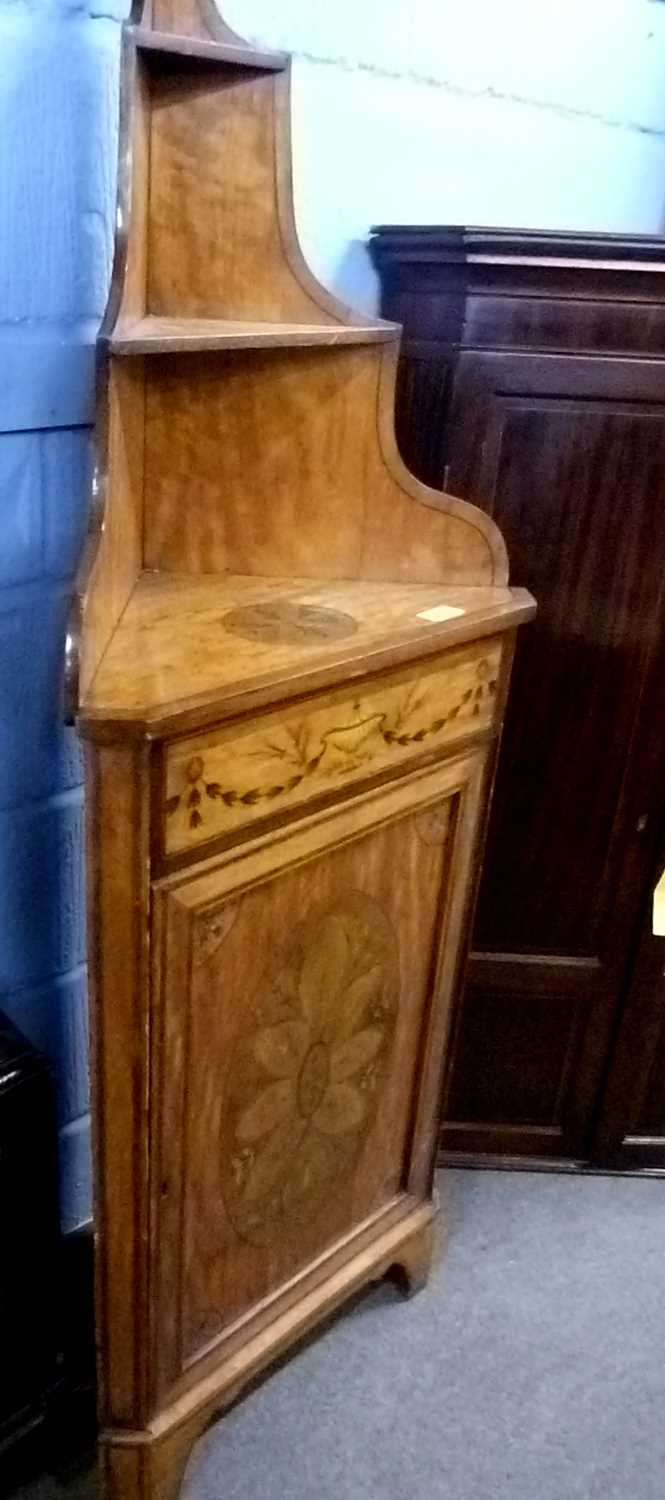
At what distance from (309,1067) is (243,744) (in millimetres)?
495

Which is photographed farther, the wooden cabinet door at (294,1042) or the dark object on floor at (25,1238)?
the dark object on floor at (25,1238)

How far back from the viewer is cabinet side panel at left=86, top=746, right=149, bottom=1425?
3.45ft

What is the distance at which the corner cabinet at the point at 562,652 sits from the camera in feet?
4.88

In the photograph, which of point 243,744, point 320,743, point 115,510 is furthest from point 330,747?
point 115,510

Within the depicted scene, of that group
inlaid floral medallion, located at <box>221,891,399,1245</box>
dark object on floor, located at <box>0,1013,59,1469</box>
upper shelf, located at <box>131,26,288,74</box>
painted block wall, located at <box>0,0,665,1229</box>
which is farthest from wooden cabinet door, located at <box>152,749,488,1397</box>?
upper shelf, located at <box>131,26,288,74</box>

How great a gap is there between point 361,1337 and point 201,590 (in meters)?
1.14

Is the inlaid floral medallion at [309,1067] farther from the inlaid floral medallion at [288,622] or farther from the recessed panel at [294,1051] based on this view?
the inlaid floral medallion at [288,622]

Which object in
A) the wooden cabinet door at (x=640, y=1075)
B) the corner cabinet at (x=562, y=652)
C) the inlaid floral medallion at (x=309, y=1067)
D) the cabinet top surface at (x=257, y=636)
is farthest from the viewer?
the wooden cabinet door at (x=640, y=1075)

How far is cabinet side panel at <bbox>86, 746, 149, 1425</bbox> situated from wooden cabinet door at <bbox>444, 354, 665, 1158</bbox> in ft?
1.90

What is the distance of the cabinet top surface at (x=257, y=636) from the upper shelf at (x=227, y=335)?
268 mm

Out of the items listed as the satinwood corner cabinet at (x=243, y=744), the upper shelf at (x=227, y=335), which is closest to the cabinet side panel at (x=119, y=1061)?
the satinwood corner cabinet at (x=243, y=744)

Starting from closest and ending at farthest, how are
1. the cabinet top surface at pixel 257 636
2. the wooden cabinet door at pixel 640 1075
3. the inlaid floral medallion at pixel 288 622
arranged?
1. the cabinet top surface at pixel 257 636
2. the inlaid floral medallion at pixel 288 622
3. the wooden cabinet door at pixel 640 1075

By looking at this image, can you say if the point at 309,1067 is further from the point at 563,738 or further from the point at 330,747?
the point at 563,738

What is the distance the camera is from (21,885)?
154cm
